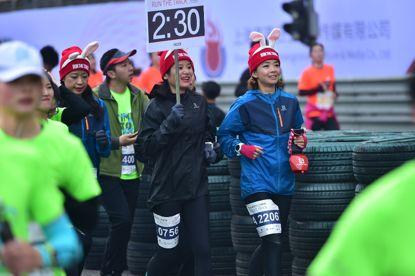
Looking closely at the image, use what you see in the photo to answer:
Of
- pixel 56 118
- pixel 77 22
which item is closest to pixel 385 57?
pixel 77 22

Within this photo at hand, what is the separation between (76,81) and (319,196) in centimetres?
206

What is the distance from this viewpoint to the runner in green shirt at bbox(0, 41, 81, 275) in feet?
13.9

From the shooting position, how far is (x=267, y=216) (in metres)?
8.21

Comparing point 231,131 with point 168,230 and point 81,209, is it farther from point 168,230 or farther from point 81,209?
point 81,209

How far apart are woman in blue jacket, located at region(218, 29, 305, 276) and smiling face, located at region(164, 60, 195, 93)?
0.38 meters

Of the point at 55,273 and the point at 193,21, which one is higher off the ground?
the point at 193,21

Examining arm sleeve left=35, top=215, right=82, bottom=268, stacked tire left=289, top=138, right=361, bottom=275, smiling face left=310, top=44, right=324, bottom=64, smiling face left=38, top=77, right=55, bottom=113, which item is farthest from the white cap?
smiling face left=310, top=44, right=324, bottom=64

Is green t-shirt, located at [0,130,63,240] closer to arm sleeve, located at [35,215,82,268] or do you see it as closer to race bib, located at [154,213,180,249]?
arm sleeve, located at [35,215,82,268]

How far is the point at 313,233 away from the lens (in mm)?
8984

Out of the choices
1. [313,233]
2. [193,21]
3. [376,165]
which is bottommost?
[313,233]

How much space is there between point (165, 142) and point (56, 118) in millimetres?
868

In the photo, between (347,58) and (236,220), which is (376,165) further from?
(347,58)

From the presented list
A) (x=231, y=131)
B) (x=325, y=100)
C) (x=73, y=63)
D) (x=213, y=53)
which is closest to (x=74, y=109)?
(x=73, y=63)

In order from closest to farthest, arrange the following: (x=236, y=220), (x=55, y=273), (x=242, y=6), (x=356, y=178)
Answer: (x=55, y=273)
(x=356, y=178)
(x=236, y=220)
(x=242, y=6)
